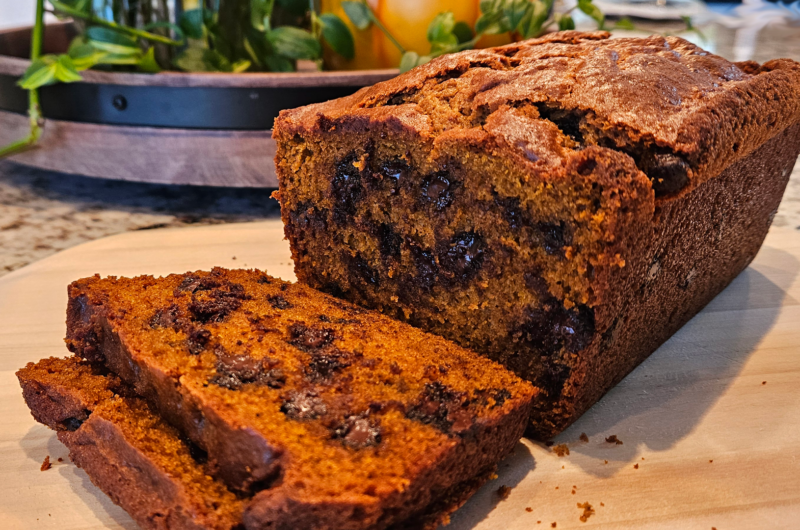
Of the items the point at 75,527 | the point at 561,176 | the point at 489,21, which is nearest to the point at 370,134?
the point at 561,176

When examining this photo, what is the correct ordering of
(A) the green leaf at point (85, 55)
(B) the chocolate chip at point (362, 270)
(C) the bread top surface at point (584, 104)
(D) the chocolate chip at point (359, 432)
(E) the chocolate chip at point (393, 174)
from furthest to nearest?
(A) the green leaf at point (85, 55)
(B) the chocolate chip at point (362, 270)
(E) the chocolate chip at point (393, 174)
(C) the bread top surface at point (584, 104)
(D) the chocolate chip at point (359, 432)

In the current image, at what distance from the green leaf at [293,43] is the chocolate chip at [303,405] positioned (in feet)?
6.82

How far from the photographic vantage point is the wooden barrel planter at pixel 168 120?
2857 millimetres

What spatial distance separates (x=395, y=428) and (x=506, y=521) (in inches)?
13.7

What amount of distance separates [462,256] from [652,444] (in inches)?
28.5

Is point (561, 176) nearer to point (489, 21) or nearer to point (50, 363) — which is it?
point (50, 363)

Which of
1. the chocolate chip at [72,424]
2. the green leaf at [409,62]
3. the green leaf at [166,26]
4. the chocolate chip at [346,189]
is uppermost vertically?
the green leaf at [166,26]

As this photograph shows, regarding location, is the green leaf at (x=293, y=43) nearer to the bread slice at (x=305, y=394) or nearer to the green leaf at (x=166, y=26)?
→ the green leaf at (x=166, y=26)

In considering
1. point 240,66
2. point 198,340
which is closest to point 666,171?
point 198,340

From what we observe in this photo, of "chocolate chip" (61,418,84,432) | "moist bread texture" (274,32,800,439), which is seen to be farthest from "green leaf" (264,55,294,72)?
"chocolate chip" (61,418,84,432)

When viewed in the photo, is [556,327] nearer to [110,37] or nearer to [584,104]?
[584,104]

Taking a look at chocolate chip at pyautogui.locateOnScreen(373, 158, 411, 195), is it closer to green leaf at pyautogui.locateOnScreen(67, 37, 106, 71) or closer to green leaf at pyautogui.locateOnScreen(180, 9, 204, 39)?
green leaf at pyautogui.locateOnScreen(67, 37, 106, 71)

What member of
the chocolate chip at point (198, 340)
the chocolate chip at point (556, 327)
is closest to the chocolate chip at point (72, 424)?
the chocolate chip at point (198, 340)

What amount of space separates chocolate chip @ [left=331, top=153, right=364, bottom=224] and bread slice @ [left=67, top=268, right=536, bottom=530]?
296 millimetres
